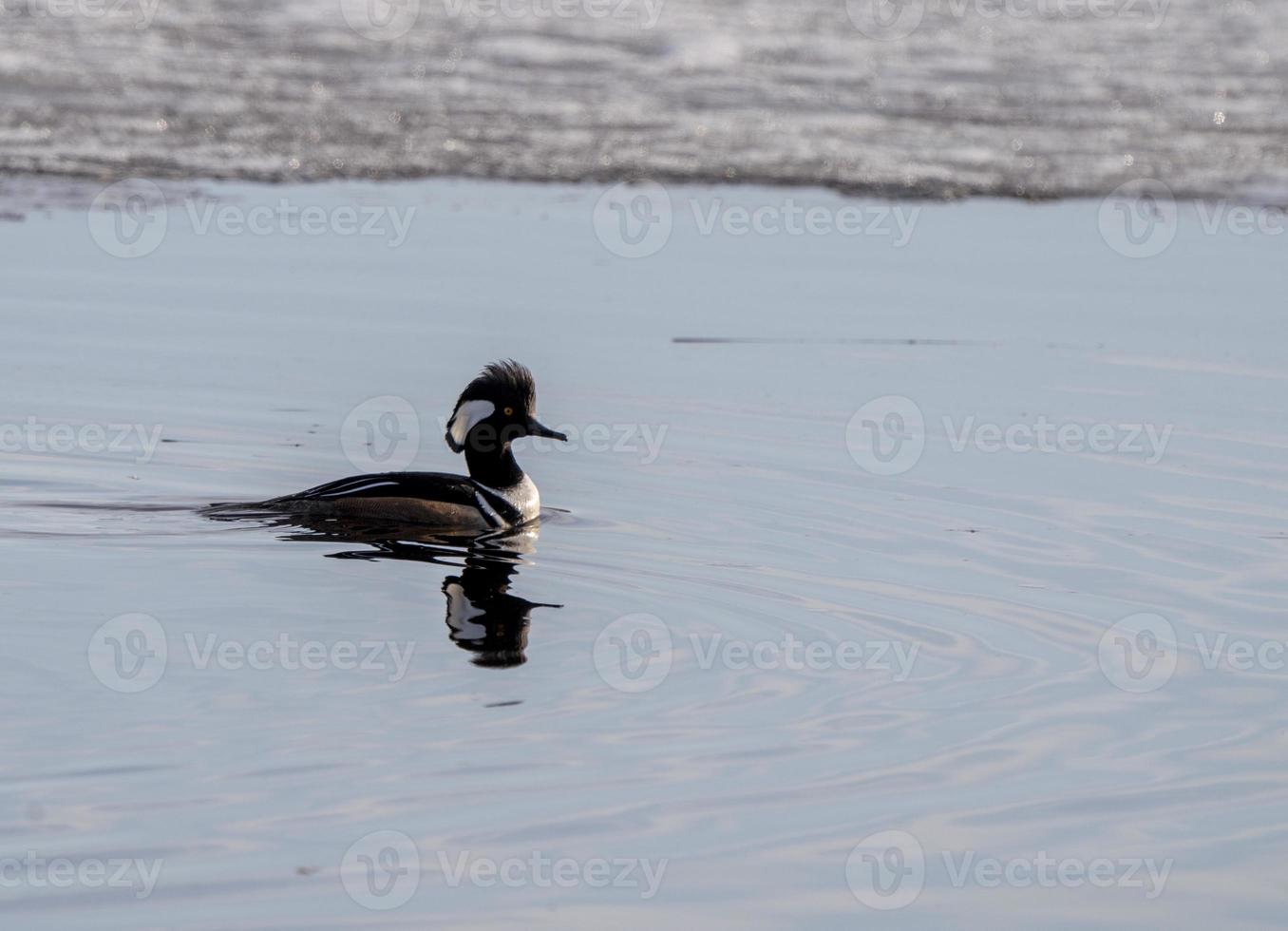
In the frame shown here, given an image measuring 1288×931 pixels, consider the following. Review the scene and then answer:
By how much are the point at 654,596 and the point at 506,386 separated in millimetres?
2115

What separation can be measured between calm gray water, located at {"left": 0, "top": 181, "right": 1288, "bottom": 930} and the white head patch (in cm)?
62

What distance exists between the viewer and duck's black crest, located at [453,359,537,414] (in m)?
10.0

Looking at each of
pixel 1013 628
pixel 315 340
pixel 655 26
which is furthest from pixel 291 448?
pixel 655 26

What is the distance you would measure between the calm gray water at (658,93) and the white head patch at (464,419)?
7.27m

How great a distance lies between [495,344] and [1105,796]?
6950mm

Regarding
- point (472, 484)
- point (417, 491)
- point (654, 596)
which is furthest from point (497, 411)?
point (654, 596)

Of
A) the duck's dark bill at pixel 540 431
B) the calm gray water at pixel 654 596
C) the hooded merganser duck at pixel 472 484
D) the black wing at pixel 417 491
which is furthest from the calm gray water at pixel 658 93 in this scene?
the black wing at pixel 417 491

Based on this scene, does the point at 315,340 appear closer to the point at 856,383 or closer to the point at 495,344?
the point at 495,344

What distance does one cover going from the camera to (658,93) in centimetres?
2108

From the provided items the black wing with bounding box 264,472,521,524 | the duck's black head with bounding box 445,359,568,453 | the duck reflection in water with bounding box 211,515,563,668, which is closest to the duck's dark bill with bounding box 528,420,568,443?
the duck's black head with bounding box 445,359,568,453

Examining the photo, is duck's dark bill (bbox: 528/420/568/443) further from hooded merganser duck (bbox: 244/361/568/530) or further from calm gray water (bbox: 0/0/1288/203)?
calm gray water (bbox: 0/0/1288/203)

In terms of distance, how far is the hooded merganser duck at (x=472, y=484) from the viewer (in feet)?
31.1

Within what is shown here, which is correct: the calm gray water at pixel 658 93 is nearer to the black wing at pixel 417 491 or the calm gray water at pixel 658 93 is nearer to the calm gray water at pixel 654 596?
the calm gray water at pixel 654 596

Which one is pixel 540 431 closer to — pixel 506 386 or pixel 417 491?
pixel 506 386
